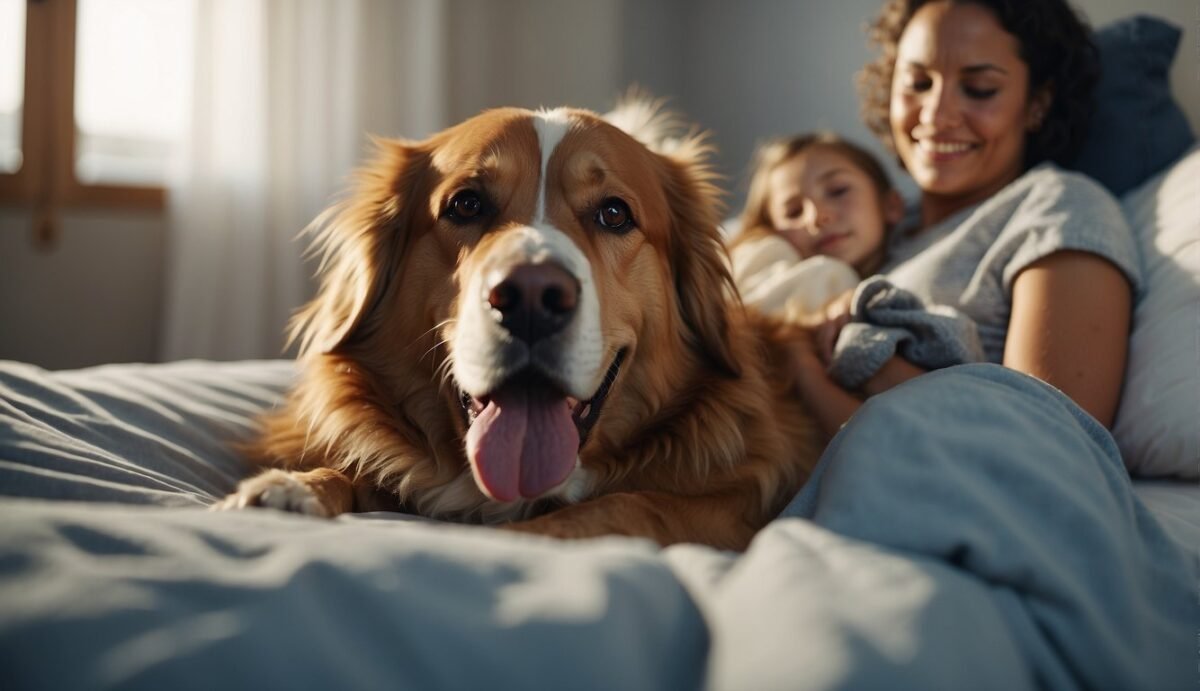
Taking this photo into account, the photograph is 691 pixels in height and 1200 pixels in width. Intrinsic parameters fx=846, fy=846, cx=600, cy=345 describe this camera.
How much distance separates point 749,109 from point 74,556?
4.00 meters

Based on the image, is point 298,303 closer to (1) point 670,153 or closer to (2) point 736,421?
(1) point 670,153

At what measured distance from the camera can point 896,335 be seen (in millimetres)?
1520

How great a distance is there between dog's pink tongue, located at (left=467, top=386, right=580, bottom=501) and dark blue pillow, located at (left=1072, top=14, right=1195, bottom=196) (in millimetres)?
1644

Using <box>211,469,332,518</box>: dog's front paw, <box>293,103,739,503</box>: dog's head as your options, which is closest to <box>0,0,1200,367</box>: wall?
<box>293,103,739,503</box>: dog's head

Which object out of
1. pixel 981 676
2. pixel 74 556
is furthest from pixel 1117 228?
pixel 74 556

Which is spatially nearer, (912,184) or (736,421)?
(736,421)

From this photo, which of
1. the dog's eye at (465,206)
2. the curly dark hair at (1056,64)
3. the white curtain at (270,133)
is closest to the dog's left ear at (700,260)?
the dog's eye at (465,206)

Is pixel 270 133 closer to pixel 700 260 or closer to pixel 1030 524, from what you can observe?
pixel 700 260

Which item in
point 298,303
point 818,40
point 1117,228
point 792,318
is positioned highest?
point 818,40

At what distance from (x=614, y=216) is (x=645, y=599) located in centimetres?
89

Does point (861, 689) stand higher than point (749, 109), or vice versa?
point (749, 109)

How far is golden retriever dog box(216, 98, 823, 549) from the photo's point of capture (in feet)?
4.00

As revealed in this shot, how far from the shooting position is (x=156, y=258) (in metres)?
3.81

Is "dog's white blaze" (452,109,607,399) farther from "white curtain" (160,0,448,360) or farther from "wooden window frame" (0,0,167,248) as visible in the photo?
"wooden window frame" (0,0,167,248)
